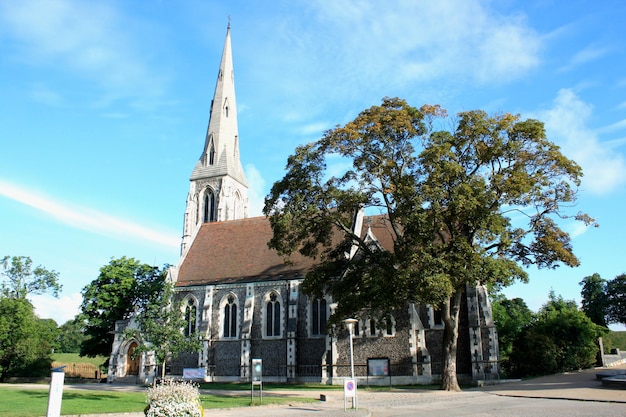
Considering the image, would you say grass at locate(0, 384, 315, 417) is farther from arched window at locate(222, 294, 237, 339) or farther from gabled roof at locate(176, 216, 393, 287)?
gabled roof at locate(176, 216, 393, 287)

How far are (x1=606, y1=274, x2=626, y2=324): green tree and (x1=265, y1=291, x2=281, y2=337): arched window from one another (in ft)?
151

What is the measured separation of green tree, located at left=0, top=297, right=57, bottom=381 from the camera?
35.7 meters

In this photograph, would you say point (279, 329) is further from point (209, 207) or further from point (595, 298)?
point (595, 298)

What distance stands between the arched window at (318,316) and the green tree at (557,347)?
505 inches

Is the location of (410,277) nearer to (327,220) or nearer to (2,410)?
(327,220)

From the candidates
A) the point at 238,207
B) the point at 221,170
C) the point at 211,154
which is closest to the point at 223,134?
the point at 211,154

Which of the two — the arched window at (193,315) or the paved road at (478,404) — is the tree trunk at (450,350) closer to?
the paved road at (478,404)

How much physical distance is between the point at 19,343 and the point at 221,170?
26222mm

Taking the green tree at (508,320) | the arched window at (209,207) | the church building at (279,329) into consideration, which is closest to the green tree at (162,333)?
the church building at (279,329)

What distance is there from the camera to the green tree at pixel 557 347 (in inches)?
1229

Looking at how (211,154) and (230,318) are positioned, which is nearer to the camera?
(230,318)

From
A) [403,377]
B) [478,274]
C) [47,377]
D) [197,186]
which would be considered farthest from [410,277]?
[197,186]

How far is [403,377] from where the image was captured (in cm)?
2809

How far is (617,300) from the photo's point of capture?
59.1 metres
